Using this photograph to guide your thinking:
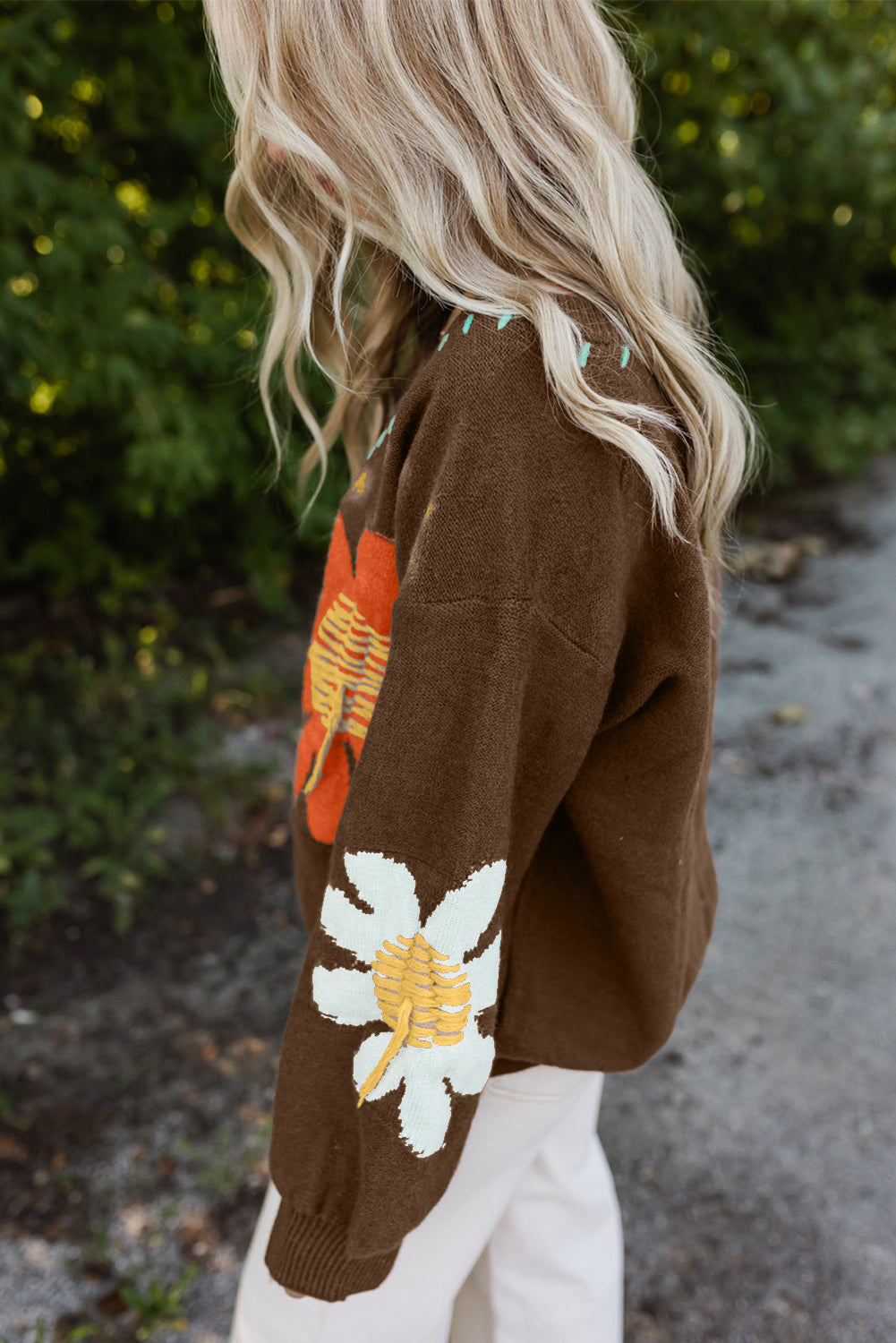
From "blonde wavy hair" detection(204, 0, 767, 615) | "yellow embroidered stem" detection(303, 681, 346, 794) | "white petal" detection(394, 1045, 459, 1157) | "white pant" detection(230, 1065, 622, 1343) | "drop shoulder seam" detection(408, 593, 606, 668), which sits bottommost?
"white pant" detection(230, 1065, 622, 1343)

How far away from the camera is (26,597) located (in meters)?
4.71

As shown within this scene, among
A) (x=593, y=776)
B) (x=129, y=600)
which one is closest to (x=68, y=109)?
(x=129, y=600)

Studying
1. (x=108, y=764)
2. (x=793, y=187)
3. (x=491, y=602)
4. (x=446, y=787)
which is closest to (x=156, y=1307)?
(x=446, y=787)

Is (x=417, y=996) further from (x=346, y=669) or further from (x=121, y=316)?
(x=121, y=316)

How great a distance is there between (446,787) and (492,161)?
25.3 inches

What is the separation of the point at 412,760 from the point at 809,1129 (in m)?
1.98

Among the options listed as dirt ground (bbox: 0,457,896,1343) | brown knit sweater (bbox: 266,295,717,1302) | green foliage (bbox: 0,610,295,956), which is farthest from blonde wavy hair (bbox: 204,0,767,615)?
green foliage (bbox: 0,610,295,956)

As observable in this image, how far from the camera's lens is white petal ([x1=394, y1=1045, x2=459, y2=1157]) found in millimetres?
966

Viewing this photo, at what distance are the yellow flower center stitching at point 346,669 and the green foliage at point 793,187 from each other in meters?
2.74

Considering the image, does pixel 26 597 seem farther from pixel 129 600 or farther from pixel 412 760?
pixel 412 760

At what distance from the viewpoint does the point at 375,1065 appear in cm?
99

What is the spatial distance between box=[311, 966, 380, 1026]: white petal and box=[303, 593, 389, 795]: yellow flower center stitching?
0.30 m

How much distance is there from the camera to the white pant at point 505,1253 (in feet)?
3.90

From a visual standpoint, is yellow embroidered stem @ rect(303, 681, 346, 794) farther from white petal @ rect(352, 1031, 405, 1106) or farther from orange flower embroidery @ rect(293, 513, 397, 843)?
white petal @ rect(352, 1031, 405, 1106)
